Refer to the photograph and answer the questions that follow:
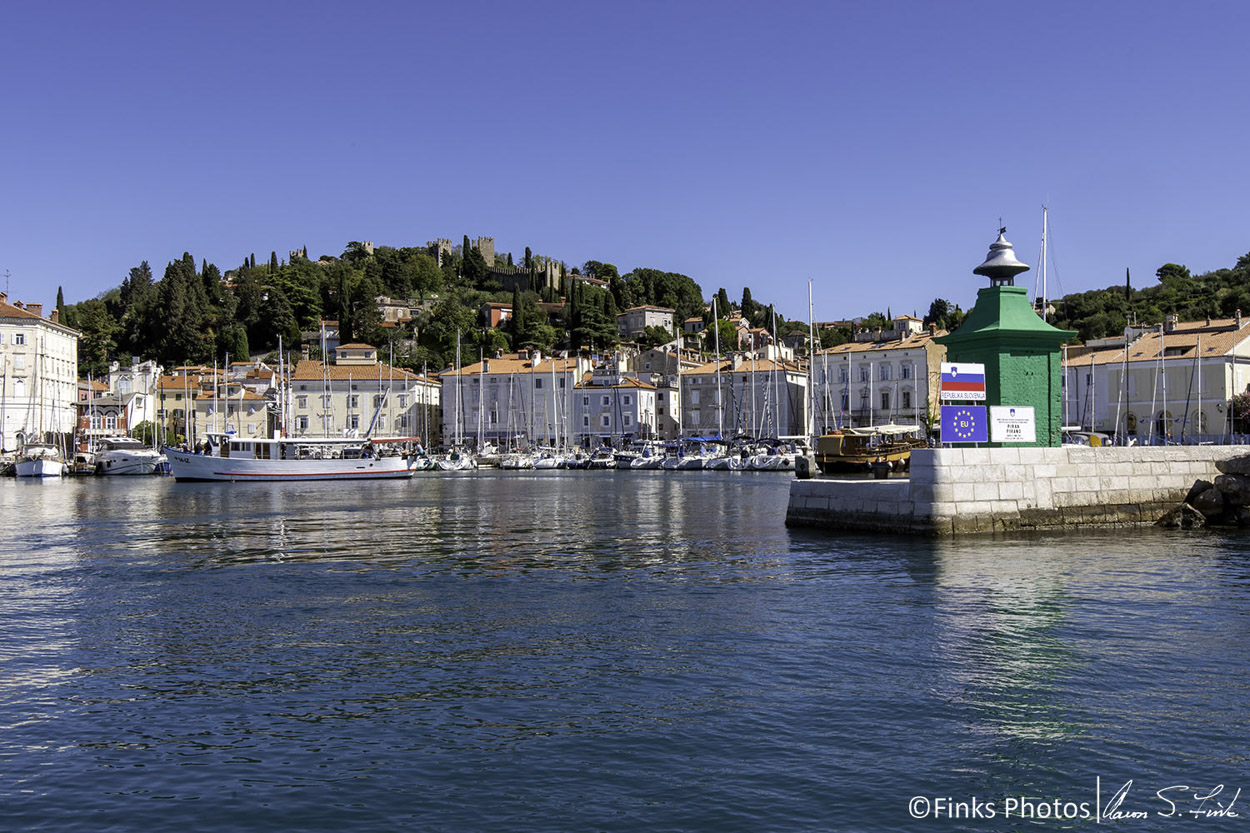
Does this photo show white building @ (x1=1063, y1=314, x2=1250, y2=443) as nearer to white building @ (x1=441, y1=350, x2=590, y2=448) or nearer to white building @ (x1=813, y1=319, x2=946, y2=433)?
white building @ (x1=813, y1=319, x2=946, y2=433)

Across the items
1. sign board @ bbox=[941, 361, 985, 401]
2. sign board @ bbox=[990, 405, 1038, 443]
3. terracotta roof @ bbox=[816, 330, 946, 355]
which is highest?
terracotta roof @ bbox=[816, 330, 946, 355]

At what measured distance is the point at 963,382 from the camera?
22016mm

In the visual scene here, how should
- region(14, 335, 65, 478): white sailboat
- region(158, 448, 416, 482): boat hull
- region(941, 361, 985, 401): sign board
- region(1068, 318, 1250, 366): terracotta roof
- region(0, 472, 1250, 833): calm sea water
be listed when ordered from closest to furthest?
region(0, 472, 1250, 833): calm sea water, region(941, 361, 985, 401): sign board, region(1068, 318, 1250, 366): terracotta roof, region(158, 448, 416, 482): boat hull, region(14, 335, 65, 478): white sailboat

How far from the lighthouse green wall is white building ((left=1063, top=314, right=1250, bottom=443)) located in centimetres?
4022

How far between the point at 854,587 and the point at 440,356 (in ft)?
338

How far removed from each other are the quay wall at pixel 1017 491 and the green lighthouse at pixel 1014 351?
860 millimetres

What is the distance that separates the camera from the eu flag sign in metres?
21.7

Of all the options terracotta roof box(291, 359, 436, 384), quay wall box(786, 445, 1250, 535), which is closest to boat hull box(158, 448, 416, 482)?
terracotta roof box(291, 359, 436, 384)

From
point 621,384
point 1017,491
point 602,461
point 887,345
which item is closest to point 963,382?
point 1017,491

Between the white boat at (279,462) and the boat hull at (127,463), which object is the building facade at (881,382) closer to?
the white boat at (279,462)

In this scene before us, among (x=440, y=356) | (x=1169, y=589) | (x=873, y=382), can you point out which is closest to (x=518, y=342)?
(x=440, y=356)

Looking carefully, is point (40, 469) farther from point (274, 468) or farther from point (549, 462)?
point (549, 462)

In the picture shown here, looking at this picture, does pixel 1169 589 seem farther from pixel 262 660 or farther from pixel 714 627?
pixel 262 660

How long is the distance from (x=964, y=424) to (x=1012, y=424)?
50.5 inches
